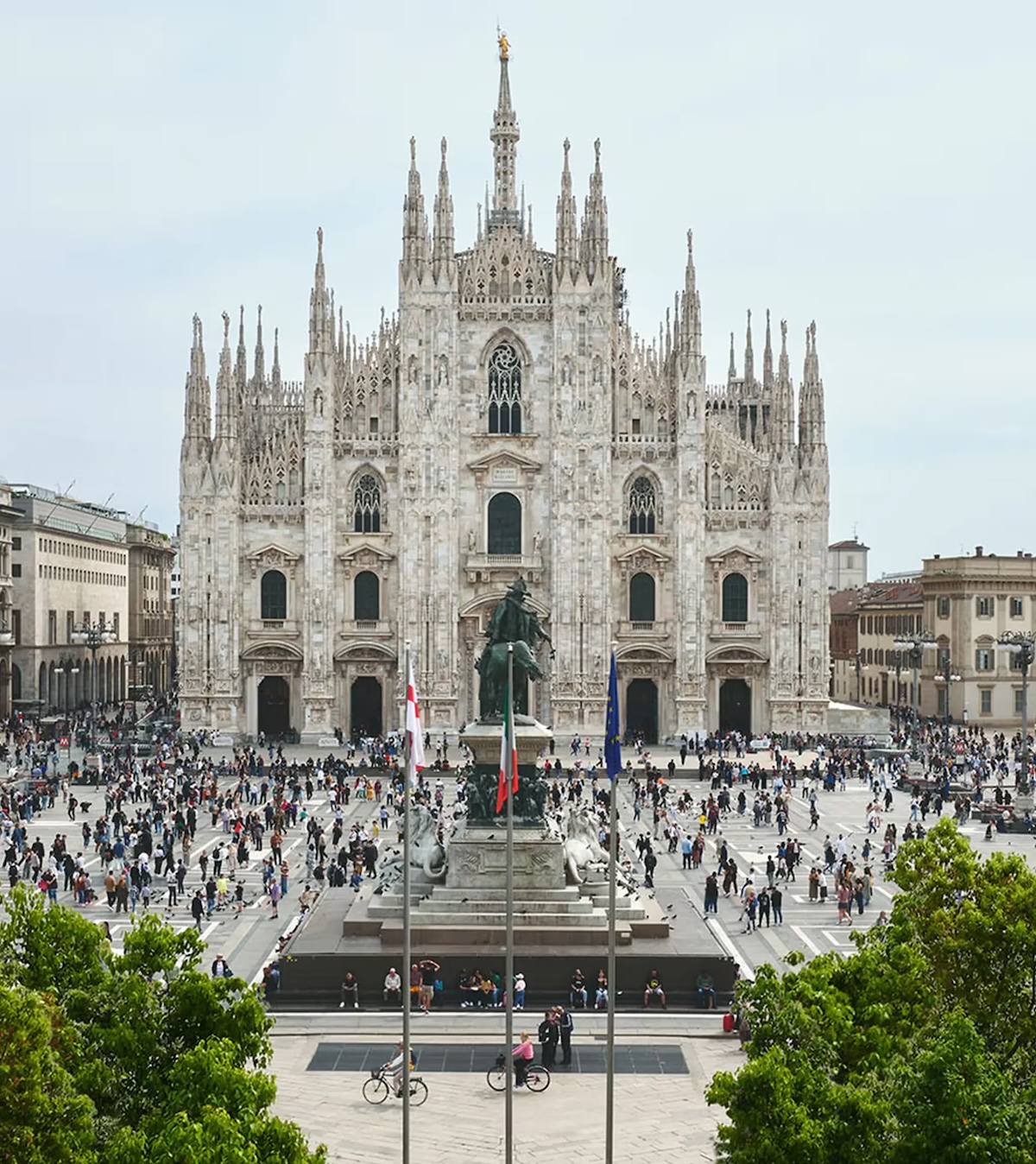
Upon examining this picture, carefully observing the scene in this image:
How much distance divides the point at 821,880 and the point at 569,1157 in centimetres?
1928

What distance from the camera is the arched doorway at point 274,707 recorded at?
7031 cm

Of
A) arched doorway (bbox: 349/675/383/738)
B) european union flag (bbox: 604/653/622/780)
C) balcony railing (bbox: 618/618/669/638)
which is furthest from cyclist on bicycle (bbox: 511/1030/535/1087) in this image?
arched doorway (bbox: 349/675/383/738)

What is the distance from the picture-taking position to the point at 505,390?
69438 millimetres

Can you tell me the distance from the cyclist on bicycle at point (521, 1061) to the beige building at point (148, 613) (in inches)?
3483

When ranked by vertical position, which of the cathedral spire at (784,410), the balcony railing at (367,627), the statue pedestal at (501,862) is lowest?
the statue pedestal at (501,862)

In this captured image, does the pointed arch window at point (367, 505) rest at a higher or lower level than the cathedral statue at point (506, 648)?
higher

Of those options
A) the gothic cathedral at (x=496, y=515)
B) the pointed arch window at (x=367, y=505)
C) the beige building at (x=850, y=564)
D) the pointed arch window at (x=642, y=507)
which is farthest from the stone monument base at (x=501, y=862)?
the beige building at (x=850, y=564)

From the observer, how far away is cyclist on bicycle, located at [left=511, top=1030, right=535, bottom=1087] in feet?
73.8

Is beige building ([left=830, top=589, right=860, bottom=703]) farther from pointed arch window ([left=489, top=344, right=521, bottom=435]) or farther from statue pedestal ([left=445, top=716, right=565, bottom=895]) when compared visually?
statue pedestal ([left=445, top=716, right=565, bottom=895])

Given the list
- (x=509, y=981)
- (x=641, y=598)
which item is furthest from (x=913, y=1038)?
(x=641, y=598)

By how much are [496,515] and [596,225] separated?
522 inches

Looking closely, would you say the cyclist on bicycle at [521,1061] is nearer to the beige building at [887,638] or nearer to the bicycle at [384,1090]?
the bicycle at [384,1090]

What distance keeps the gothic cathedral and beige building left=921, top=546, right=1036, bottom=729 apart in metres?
17.5

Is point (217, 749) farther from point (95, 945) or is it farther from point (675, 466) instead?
point (95, 945)
